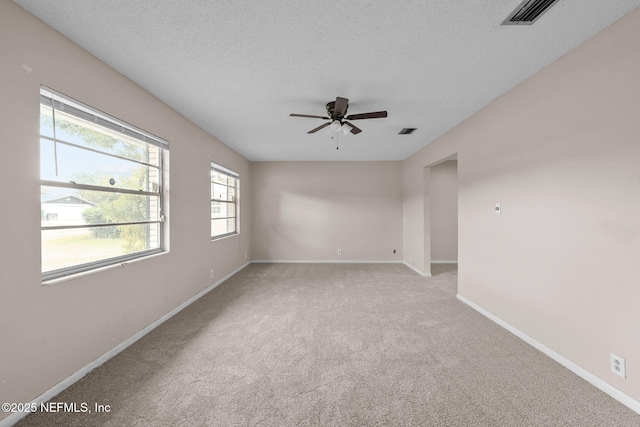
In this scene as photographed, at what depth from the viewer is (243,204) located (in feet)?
19.1

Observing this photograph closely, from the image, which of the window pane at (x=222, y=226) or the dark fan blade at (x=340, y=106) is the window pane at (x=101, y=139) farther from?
the dark fan blade at (x=340, y=106)

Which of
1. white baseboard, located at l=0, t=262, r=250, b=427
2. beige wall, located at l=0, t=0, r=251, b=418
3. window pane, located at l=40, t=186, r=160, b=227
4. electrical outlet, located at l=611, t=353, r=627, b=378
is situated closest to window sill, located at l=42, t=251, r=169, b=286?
beige wall, located at l=0, t=0, r=251, b=418

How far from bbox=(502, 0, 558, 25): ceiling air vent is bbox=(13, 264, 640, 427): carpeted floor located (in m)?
2.57

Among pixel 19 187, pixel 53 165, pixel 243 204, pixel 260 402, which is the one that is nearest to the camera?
pixel 19 187

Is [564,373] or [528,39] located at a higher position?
[528,39]

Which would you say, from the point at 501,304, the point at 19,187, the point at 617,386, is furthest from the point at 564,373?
the point at 19,187

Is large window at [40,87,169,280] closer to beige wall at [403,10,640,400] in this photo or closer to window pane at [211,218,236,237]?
window pane at [211,218,236,237]

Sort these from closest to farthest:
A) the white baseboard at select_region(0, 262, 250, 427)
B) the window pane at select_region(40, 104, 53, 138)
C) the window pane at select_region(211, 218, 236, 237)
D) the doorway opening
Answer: the white baseboard at select_region(0, 262, 250, 427)
the window pane at select_region(40, 104, 53, 138)
the window pane at select_region(211, 218, 236, 237)
the doorway opening

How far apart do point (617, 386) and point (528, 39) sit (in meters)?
2.55

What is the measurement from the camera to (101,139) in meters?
2.25

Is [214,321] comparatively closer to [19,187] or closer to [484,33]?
[19,187]

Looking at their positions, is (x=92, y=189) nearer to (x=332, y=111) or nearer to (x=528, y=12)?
(x=332, y=111)

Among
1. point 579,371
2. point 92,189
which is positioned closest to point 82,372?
point 92,189

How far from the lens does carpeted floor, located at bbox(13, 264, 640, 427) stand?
5.11 ft
